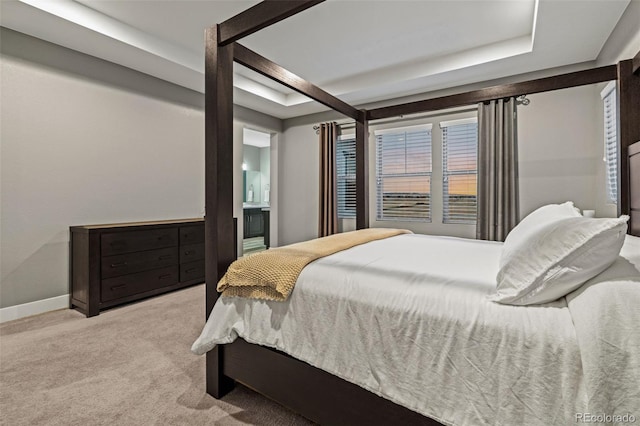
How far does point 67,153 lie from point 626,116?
15.1 feet

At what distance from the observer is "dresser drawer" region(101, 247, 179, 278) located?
3.02 metres

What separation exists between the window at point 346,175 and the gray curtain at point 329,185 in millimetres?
154

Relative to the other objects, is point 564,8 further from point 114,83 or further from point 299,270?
point 114,83

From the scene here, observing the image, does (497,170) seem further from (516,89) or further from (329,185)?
(329,185)

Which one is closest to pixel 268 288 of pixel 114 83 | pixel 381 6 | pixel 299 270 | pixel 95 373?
pixel 299 270

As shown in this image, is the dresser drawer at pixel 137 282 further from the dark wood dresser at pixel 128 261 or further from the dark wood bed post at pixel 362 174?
the dark wood bed post at pixel 362 174

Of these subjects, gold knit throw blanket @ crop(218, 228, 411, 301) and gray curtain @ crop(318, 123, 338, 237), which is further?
gray curtain @ crop(318, 123, 338, 237)

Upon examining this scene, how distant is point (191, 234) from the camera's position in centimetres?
377

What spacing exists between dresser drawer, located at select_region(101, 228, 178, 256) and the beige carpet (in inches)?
25.2

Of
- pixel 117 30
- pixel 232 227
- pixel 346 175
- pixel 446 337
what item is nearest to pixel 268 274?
pixel 232 227

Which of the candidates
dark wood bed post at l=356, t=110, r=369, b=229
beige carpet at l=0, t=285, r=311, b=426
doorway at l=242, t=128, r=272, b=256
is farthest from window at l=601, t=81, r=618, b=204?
doorway at l=242, t=128, r=272, b=256

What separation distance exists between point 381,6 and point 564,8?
4.57 ft

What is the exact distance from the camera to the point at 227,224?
170 centimetres

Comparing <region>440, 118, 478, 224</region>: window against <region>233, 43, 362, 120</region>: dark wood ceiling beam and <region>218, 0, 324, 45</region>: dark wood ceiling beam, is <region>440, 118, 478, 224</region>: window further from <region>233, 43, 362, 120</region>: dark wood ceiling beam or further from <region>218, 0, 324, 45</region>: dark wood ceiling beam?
<region>218, 0, 324, 45</region>: dark wood ceiling beam
